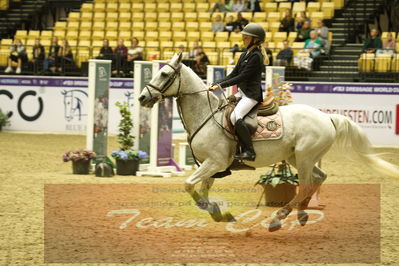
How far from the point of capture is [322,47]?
63.2ft

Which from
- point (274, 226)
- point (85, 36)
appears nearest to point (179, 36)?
point (85, 36)

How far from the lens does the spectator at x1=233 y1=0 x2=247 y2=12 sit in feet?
72.4

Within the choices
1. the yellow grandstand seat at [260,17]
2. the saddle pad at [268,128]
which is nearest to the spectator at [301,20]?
the yellow grandstand seat at [260,17]

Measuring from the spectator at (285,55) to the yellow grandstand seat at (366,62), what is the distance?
1.76 metres

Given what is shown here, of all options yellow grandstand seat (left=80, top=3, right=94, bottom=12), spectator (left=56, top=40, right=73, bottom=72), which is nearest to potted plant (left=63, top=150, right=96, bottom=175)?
spectator (left=56, top=40, right=73, bottom=72)

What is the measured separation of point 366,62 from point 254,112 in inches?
438

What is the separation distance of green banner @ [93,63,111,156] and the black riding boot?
18.4 feet

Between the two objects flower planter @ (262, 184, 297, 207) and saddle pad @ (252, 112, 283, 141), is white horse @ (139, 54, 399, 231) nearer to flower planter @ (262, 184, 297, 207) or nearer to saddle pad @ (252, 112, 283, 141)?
saddle pad @ (252, 112, 283, 141)

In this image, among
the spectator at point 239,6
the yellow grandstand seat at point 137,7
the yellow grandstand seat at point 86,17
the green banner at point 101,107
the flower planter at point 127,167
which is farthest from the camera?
the yellow grandstand seat at point 86,17

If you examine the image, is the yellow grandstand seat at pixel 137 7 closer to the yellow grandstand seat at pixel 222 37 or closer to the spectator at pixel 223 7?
the spectator at pixel 223 7

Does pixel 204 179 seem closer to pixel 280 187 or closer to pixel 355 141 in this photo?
pixel 355 141

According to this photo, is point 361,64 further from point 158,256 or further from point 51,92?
point 158,256

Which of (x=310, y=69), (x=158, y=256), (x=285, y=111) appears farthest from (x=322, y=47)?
(x=158, y=256)

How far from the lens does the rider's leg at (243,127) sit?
307 inches
